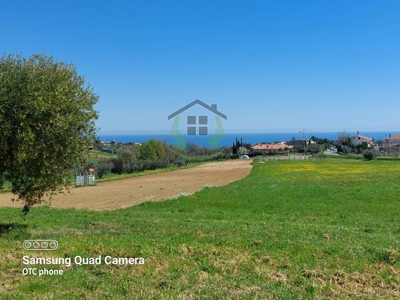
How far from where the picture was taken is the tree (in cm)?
1046

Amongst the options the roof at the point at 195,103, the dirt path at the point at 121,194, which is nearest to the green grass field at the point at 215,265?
the dirt path at the point at 121,194

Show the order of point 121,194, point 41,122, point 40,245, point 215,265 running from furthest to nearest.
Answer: point 121,194 → point 41,122 → point 40,245 → point 215,265

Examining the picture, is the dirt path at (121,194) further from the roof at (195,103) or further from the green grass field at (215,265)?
the green grass field at (215,265)

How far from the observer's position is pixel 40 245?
386 inches

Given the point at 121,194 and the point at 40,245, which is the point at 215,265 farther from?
the point at 121,194

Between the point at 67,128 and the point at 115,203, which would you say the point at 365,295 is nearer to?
the point at 67,128

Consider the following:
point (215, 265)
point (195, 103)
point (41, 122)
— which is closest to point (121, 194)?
point (195, 103)

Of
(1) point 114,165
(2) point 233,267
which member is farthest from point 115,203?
(1) point 114,165

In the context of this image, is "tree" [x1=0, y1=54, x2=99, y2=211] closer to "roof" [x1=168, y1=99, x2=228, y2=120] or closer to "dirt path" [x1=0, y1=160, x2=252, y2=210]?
"dirt path" [x1=0, y1=160, x2=252, y2=210]

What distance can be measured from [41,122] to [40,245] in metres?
3.51

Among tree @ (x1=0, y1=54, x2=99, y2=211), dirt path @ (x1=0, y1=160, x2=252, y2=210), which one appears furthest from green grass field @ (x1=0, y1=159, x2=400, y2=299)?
dirt path @ (x1=0, y1=160, x2=252, y2=210)

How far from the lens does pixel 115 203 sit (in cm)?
3194

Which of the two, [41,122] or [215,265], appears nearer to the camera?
[215,265]

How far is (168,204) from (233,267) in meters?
19.8
